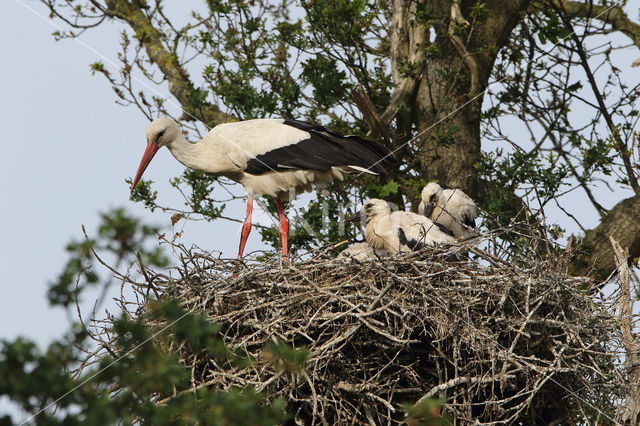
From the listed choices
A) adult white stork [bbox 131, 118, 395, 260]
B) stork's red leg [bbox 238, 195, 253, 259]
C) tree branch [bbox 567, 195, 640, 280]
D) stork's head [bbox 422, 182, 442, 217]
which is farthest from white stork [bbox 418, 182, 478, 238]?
stork's red leg [bbox 238, 195, 253, 259]

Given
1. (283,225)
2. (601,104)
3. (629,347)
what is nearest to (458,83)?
(601,104)

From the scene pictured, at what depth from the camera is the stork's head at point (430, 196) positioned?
631 centimetres

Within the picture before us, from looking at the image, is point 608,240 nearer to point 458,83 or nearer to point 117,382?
point 458,83

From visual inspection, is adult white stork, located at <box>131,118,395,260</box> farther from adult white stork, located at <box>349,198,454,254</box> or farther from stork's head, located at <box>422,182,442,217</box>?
stork's head, located at <box>422,182,442,217</box>

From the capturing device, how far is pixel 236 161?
5.93 meters

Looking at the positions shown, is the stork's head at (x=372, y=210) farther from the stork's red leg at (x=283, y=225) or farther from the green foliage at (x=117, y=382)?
the green foliage at (x=117, y=382)

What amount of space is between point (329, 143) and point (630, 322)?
7.26ft

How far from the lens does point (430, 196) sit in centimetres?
632

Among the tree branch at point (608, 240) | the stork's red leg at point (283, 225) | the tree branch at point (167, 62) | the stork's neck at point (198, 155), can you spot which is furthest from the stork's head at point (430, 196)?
the tree branch at point (167, 62)

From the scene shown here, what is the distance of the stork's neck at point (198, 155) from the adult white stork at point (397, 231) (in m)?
1.12

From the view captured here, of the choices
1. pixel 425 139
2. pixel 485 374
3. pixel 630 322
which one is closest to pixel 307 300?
pixel 485 374

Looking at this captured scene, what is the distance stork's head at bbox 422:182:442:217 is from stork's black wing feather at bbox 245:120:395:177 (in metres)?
0.54

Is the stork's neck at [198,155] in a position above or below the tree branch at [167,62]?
below

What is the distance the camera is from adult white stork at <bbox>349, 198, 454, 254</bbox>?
533 cm
